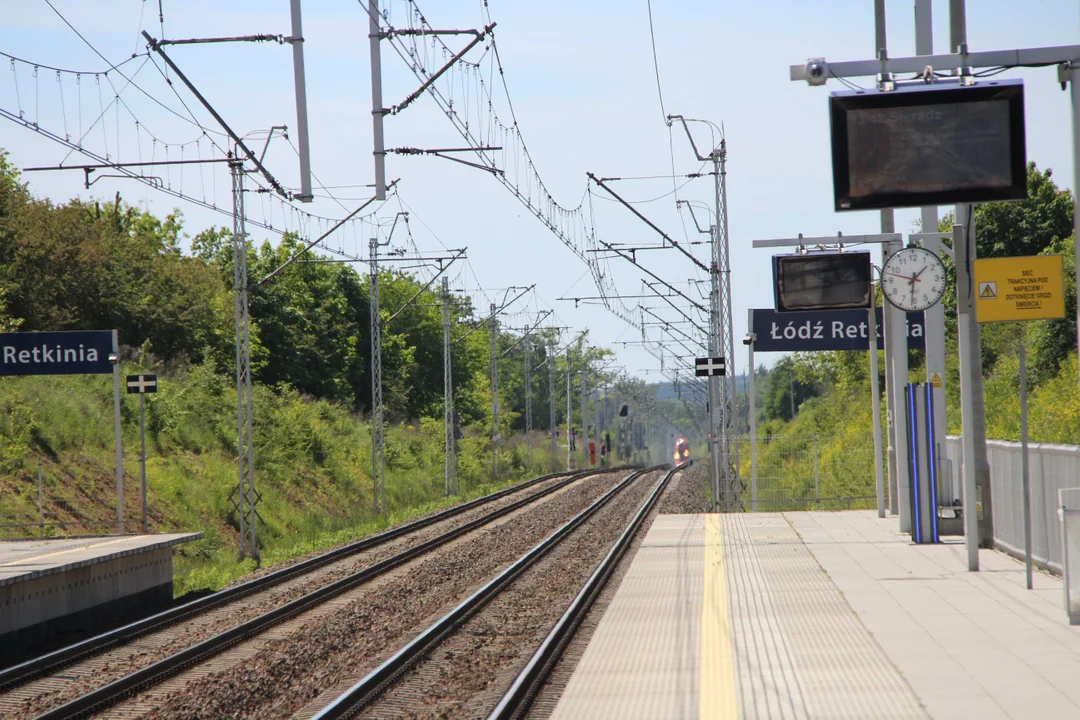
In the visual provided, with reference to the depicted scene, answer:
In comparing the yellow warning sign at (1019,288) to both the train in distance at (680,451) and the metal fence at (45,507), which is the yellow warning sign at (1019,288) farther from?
the train in distance at (680,451)

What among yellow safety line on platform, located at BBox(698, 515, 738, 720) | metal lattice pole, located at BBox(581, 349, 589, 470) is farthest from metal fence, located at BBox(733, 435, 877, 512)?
metal lattice pole, located at BBox(581, 349, 589, 470)

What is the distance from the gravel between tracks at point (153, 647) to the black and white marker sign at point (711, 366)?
8031mm

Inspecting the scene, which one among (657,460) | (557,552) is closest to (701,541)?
(557,552)

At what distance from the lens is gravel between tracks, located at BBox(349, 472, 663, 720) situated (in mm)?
9281

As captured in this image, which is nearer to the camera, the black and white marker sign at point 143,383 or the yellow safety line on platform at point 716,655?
the yellow safety line on platform at point 716,655

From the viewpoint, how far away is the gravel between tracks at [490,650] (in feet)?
30.5

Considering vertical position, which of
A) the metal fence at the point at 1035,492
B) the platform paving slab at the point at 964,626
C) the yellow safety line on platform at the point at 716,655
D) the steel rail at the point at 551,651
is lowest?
the steel rail at the point at 551,651

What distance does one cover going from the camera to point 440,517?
30703 mm

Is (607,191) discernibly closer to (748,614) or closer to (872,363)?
(872,363)

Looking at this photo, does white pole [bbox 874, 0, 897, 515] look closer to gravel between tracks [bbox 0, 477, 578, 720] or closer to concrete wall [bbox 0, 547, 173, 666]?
gravel between tracks [bbox 0, 477, 578, 720]

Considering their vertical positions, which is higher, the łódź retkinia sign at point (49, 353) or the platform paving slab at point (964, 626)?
the łódź retkinia sign at point (49, 353)

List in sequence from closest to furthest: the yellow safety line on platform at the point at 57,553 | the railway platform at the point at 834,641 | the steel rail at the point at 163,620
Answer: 1. the railway platform at the point at 834,641
2. the steel rail at the point at 163,620
3. the yellow safety line on platform at the point at 57,553

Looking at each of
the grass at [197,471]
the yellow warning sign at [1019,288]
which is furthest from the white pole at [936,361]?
the grass at [197,471]

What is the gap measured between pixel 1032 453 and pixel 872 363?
7998mm
